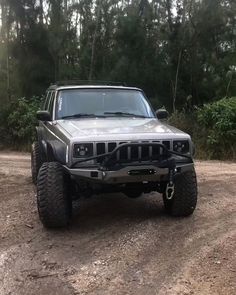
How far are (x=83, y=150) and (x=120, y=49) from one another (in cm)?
1461

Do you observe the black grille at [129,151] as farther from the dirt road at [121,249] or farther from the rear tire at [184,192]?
the dirt road at [121,249]

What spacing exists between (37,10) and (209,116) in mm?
9621

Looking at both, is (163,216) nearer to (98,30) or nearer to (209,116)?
(209,116)

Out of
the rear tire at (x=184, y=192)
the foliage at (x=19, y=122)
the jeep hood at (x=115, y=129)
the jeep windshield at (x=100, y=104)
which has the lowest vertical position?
the foliage at (x=19, y=122)

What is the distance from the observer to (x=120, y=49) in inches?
813

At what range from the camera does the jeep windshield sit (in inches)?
314

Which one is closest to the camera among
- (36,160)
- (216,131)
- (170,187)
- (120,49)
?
(170,187)

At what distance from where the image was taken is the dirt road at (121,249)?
5.04 metres

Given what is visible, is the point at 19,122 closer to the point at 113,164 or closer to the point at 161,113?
the point at 161,113

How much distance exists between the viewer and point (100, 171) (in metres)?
6.41

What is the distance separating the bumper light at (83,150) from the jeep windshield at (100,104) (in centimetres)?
141

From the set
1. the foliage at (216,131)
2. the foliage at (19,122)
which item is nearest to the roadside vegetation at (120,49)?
the foliage at (19,122)

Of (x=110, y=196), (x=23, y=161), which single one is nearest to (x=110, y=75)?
(x=23, y=161)

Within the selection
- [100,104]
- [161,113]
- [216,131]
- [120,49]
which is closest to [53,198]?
[100,104]
